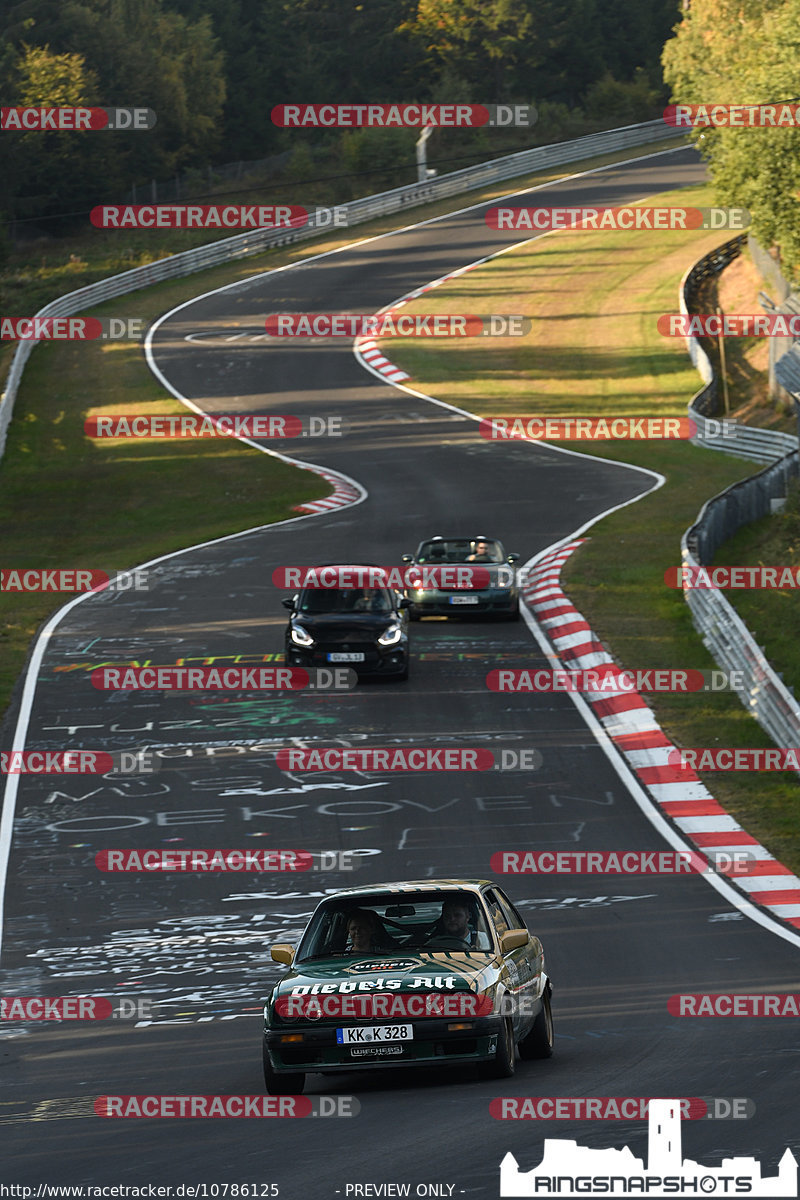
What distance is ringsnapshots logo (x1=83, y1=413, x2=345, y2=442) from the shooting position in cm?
4716

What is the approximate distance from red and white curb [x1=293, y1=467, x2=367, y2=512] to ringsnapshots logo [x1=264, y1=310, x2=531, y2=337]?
17624 mm

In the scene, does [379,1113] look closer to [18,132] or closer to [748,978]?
[748,978]

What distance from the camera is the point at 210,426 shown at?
1869 inches

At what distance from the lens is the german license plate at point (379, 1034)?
31.0ft

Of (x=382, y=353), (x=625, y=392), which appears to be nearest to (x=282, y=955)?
(x=625, y=392)

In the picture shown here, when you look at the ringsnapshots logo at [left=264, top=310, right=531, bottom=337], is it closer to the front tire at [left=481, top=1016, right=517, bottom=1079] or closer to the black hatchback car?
the black hatchback car

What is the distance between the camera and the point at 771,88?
159ft

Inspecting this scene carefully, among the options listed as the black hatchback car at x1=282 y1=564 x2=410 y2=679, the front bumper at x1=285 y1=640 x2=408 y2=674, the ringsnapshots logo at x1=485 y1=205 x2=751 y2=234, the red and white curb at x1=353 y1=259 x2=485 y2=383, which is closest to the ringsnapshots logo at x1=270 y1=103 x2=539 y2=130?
the ringsnapshots logo at x1=485 y1=205 x2=751 y2=234

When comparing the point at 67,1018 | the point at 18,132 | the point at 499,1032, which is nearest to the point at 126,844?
the point at 67,1018

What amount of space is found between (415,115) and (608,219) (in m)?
26.0

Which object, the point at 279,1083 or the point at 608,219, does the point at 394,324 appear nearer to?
the point at 608,219

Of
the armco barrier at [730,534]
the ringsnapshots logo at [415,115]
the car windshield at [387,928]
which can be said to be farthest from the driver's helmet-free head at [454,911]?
the ringsnapshots logo at [415,115]

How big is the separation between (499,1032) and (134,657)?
1727cm

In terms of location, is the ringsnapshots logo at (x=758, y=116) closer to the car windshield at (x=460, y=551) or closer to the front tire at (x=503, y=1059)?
the car windshield at (x=460, y=551)
